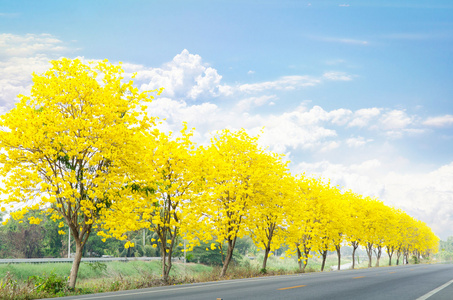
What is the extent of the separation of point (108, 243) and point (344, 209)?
3290cm

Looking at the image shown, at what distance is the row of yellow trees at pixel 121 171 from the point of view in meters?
16.7

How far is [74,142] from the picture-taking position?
1695cm

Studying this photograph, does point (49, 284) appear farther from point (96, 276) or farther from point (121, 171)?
point (96, 276)

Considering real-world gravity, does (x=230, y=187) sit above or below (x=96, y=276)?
above

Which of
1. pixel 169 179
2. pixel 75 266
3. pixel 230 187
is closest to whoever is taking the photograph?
pixel 75 266

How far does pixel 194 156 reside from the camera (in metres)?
23.2

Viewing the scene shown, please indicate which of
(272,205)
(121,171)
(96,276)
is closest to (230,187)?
(272,205)

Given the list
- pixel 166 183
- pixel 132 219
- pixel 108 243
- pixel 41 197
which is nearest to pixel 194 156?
pixel 166 183

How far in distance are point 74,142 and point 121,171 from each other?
216 cm

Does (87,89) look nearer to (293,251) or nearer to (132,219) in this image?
(132,219)

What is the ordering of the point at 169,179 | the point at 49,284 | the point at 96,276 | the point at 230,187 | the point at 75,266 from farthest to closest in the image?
the point at 96,276 → the point at 230,187 → the point at 169,179 → the point at 75,266 → the point at 49,284

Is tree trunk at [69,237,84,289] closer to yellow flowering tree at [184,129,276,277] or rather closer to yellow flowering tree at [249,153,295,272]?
yellow flowering tree at [184,129,276,277]

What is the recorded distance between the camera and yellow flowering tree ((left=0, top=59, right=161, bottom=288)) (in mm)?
16453

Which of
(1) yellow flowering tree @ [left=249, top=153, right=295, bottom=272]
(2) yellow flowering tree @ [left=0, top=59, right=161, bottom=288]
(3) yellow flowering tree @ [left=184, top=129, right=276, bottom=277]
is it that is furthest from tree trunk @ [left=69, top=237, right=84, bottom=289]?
(1) yellow flowering tree @ [left=249, top=153, right=295, bottom=272]
